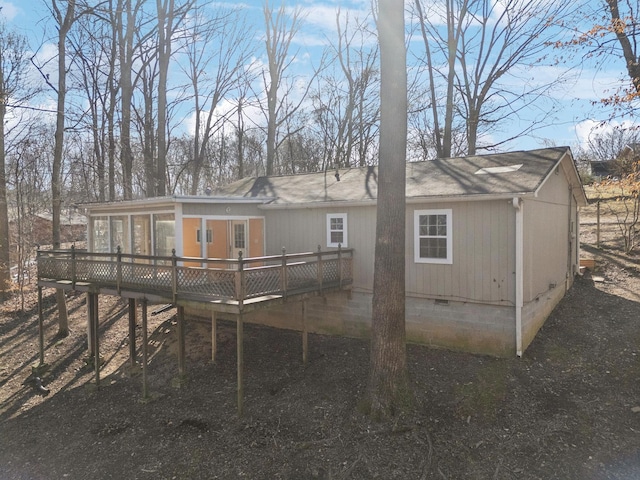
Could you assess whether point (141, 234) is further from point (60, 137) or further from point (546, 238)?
point (546, 238)

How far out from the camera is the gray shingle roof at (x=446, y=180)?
345 inches

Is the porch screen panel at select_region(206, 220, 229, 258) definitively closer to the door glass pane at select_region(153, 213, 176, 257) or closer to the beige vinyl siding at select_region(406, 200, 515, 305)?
the door glass pane at select_region(153, 213, 176, 257)

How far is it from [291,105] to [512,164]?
59.3ft

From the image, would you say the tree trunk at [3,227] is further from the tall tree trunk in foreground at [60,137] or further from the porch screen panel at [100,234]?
the porch screen panel at [100,234]

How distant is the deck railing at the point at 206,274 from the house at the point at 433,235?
23.4 inches

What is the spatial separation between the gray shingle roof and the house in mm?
37

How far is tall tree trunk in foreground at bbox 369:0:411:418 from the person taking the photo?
6.93 metres

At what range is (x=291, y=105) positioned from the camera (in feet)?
83.8

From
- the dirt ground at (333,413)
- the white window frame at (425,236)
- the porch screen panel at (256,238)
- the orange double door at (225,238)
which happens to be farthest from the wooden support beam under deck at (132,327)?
the white window frame at (425,236)

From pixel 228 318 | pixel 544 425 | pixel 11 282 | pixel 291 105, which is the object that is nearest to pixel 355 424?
pixel 544 425

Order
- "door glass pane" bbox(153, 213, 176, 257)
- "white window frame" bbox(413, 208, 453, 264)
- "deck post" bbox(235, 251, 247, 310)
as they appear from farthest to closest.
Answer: "door glass pane" bbox(153, 213, 176, 257)
"white window frame" bbox(413, 208, 453, 264)
"deck post" bbox(235, 251, 247, 310)

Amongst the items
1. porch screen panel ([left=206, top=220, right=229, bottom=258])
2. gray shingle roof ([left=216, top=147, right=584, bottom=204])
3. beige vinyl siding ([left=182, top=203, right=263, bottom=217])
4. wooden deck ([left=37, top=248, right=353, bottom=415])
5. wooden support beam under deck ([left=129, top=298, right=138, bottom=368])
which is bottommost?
wooden support beam under deck ([left=129, top=298, right=138, bottom=368])

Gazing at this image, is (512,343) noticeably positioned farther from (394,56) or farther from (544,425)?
(394,56)

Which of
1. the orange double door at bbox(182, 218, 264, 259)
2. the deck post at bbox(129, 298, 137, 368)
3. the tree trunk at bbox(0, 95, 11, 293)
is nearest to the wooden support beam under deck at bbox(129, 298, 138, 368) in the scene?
the deck post at bbox(129, 298, 137, 368)
